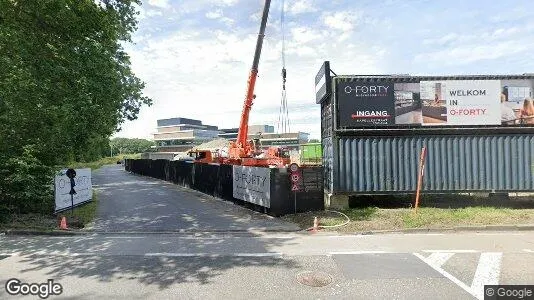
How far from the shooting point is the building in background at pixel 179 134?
461 ft

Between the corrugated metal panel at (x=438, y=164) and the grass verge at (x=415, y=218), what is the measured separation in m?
1.16

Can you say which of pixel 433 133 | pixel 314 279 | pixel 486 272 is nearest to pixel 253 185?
pixel 433 133

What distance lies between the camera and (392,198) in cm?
1560

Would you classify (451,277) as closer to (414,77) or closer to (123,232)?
(123,232)

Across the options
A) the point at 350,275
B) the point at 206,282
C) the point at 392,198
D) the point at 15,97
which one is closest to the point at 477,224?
the point at 392,198

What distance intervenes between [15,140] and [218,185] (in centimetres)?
887

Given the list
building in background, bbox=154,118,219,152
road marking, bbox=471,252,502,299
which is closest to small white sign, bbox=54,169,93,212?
road marking, bbox=471,252,502,299

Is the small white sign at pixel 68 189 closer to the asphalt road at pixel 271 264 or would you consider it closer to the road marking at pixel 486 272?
the asphalt road at pixel 271 264

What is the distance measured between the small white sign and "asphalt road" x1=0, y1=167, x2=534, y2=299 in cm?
277

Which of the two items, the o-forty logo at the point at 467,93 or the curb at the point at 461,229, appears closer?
the curb at the point at 461,229

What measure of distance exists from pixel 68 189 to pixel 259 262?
9.79 meters
